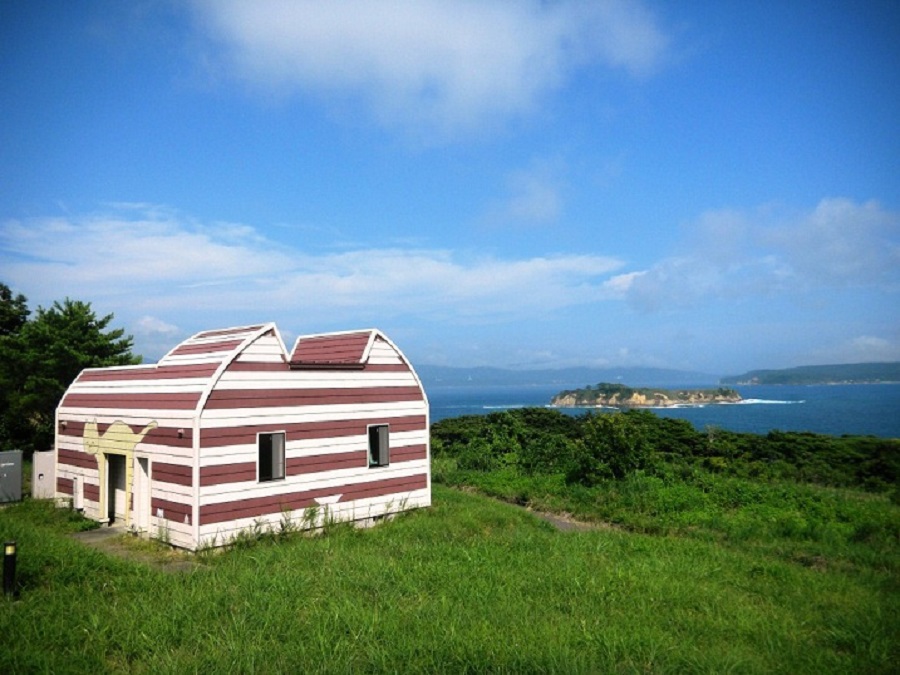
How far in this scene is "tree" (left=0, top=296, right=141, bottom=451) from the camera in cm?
2381

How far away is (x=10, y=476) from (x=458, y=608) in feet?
50.8

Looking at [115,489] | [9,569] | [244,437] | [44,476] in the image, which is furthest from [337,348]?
[44,476]

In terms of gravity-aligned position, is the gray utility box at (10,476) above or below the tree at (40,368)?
below

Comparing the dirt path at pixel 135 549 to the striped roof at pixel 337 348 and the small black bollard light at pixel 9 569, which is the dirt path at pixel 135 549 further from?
the striped roof at pixel 337 348

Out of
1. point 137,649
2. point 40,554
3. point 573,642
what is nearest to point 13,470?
point 40,554

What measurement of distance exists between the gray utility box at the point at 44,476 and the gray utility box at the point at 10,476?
405mm

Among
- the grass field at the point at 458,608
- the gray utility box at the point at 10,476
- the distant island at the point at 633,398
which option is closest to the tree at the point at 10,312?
the gray utility box at the point at 10,476

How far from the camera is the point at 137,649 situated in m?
7.20

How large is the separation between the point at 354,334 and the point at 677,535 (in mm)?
9750

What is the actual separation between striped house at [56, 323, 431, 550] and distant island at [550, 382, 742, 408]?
14403 cm

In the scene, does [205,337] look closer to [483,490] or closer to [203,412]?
[203,412]

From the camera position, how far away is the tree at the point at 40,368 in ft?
78.1

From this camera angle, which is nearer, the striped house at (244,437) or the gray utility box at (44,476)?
the striped house at (244,437)

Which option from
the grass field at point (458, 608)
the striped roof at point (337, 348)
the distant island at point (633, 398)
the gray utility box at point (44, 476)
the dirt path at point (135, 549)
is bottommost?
the distant island at point (633, 398)
